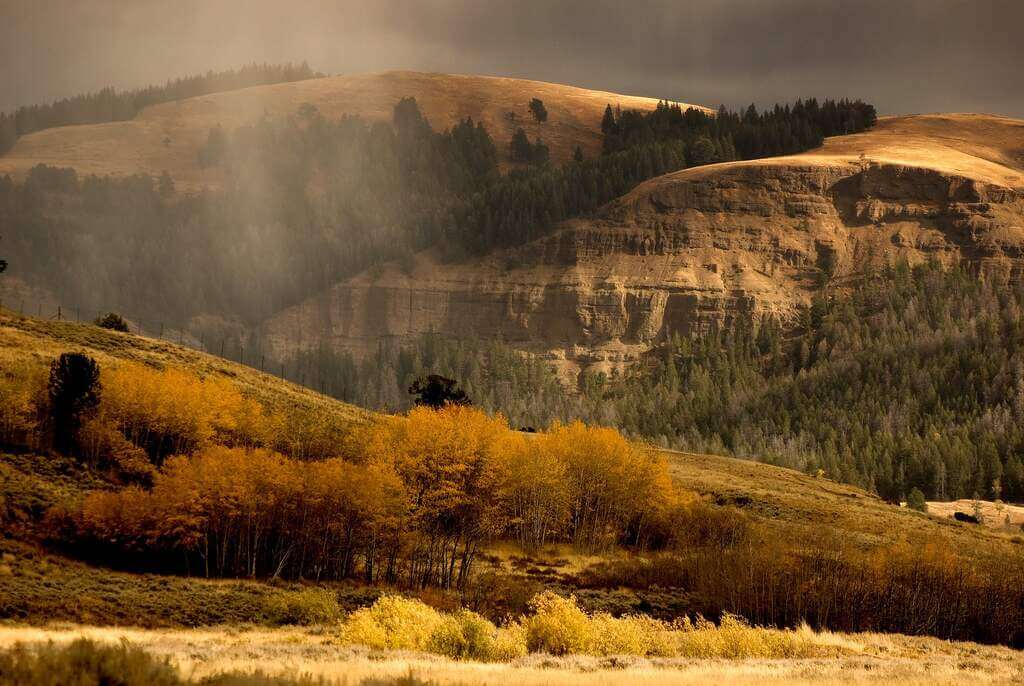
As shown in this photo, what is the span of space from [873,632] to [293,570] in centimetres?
Result: 3612

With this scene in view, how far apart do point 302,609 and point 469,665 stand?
20792mm

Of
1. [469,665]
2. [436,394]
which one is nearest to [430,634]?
[469,665]

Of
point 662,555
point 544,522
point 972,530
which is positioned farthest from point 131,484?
point 972,530

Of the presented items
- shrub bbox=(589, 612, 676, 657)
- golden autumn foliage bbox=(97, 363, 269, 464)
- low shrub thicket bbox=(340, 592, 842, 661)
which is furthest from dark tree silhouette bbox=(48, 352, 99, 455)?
shrub bbox=(589, 612, 676, 657)

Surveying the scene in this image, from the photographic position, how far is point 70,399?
259ft

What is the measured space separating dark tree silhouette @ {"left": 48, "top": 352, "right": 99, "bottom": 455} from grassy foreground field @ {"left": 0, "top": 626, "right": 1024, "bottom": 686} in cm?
2924

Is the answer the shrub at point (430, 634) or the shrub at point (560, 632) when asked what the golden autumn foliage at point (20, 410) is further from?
the shrub at point (560, 632)

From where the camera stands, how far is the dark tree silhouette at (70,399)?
7838 centimetres

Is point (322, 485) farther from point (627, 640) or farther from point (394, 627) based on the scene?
point (627, 640)

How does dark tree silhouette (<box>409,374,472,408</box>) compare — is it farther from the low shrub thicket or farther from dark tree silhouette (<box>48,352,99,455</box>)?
the low shrub thicket

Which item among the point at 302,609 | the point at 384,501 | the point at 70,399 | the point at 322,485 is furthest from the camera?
the point at 70,399

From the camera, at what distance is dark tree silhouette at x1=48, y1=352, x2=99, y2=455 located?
257 feet

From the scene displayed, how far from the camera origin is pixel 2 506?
220 ft

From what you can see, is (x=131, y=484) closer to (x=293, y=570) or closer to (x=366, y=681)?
(x=293, y=570)
